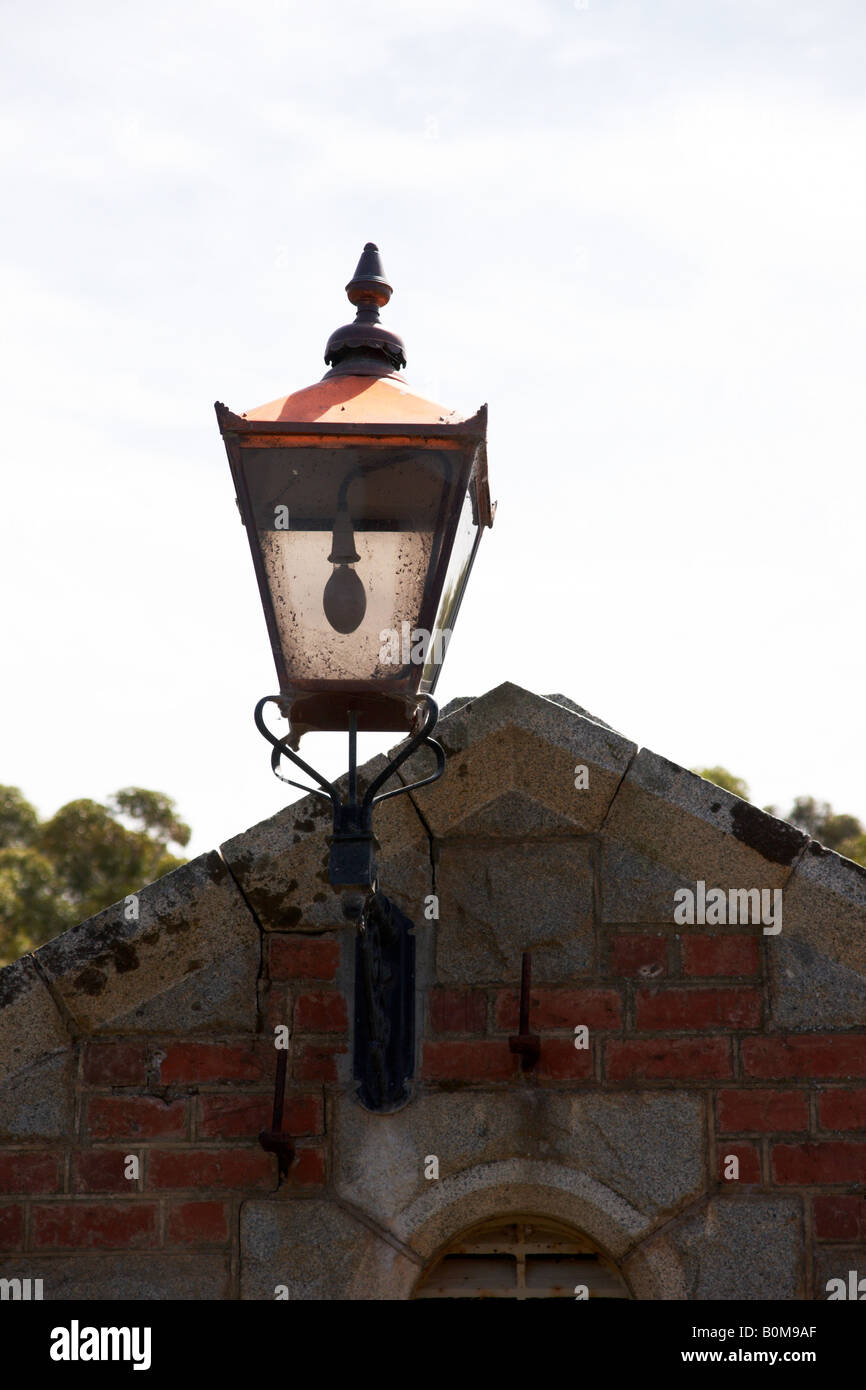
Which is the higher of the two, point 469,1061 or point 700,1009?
point 700,1009

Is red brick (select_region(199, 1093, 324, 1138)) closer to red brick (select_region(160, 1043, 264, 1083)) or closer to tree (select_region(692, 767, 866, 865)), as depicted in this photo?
red brick (select_region(160, 1043, 264, 1083))

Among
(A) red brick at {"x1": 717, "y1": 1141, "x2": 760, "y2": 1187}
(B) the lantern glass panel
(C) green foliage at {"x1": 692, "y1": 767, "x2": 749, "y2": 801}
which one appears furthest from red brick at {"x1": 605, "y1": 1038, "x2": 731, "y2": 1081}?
(C) green foliage at {"x1": 692, "y1": 767, "x2": 749, "y2": 801}

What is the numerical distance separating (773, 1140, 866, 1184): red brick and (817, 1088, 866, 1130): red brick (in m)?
0.04

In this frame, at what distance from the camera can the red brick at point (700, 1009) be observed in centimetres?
329

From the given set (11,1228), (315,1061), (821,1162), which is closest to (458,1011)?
(315,1061)

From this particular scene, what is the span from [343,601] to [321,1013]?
1.16 m

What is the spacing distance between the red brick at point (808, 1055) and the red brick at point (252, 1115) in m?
0.96

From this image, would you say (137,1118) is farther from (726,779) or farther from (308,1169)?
(726,779)

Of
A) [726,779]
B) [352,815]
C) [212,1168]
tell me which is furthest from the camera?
[726,779]

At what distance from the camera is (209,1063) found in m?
3.34

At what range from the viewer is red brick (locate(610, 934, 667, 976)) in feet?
10.9

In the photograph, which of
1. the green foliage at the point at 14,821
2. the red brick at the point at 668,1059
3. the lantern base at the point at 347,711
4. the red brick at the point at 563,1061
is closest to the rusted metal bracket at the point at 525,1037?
the red brick at the point at 563,1061

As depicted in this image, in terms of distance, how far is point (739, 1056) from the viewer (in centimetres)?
326
